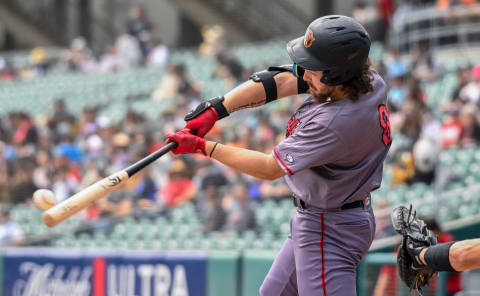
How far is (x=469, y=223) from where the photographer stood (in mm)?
7328

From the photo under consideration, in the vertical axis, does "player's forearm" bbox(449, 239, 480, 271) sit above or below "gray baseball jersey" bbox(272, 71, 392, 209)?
below

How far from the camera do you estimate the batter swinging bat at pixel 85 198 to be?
3.49m

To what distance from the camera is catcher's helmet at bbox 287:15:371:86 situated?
344 cm

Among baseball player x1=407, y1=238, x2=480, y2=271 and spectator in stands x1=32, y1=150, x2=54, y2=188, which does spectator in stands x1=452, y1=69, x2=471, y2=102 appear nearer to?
spectator in stands x1=32, y1=150, x2=54, y2=188

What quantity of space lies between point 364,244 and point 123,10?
778 inches

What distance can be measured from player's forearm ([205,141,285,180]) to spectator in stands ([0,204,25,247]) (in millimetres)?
6320

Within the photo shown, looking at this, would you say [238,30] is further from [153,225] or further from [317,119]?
[317,119]

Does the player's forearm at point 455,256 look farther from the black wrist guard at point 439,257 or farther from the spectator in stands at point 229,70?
the spectator in stands at point 229,70

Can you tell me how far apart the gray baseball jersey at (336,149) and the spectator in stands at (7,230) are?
6.46m

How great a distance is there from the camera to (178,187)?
29.3 feet

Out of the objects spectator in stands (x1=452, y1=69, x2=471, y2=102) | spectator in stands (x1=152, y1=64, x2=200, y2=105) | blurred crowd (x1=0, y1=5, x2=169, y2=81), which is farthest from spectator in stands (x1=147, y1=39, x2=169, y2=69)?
spectator in stands (x1=452, y1=69, x2=471, y2=102)

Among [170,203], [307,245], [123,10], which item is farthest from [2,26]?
[307,245]

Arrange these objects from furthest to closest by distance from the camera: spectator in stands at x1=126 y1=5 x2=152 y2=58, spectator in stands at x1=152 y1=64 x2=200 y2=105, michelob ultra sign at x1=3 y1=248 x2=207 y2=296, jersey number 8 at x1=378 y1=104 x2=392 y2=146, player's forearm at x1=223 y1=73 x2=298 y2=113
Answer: spectator in stands at x1=126 y1=5 x2=152 y2=58
spectator in stands at x1=152 y1=64 x2=200 y2=105
michelob ultra sign at x1=3 y1=248 x2=207 y2=296
player's forearm at x1=223 y1=73 x2=298 y2=113
jersey number 8 at x1=378 y1=104 x2=392 y2=146

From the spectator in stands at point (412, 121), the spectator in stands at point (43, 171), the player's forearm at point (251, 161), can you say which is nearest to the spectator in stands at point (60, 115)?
the spectator in stands at point (43, 171)
